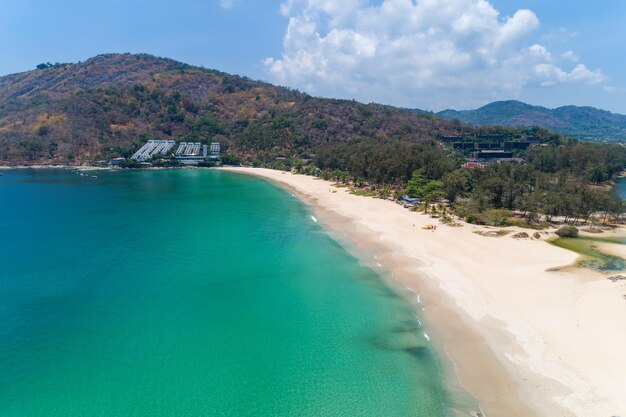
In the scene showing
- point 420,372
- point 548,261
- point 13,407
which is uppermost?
point 548,261

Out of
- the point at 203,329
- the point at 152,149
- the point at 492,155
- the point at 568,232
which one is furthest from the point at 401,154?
the point at 152,149

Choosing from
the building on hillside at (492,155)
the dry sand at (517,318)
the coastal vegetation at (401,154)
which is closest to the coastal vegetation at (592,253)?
the dry sand at (517,318)

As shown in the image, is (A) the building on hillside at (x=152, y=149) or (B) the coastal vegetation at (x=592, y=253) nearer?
(B) the coastal vegetation at (x=592, y=253)

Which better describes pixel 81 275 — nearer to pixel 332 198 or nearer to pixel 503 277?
pixel 503 277

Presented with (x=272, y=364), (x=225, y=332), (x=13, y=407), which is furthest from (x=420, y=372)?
(x=13, y=407)

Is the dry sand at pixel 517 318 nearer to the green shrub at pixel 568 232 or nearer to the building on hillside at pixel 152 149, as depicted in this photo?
the green shrub at pixel 568 232

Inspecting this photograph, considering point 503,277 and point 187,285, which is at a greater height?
point 503,277

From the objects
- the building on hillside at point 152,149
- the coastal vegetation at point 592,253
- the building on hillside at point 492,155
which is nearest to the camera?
the coastal vegetation at point 592,253
